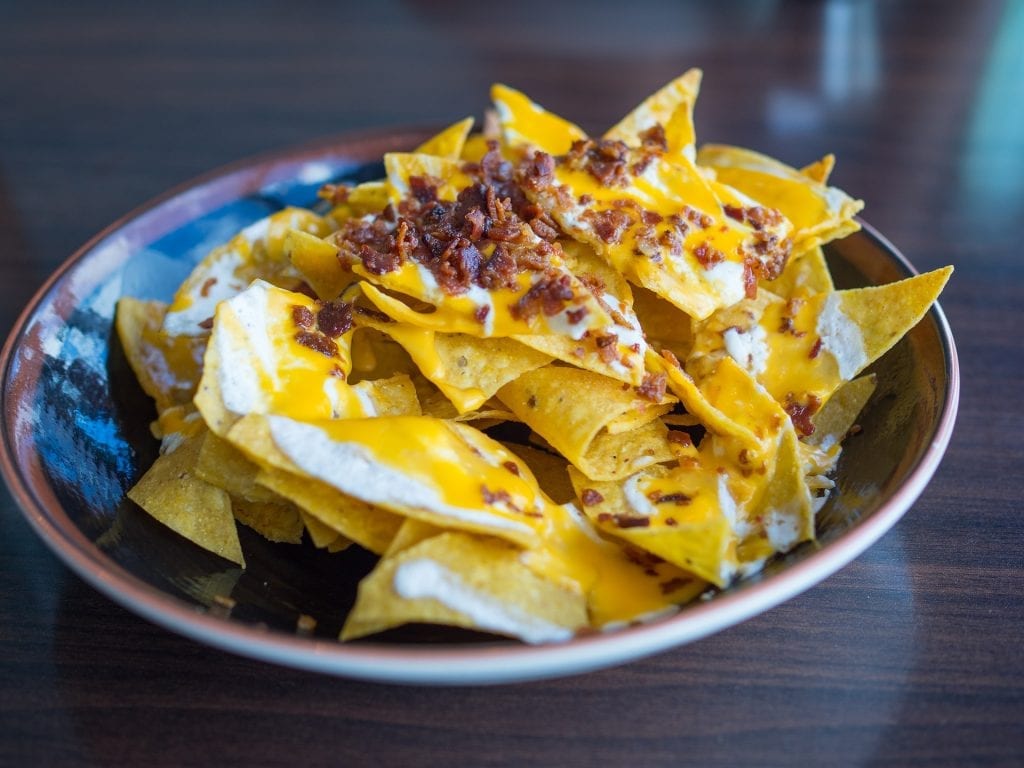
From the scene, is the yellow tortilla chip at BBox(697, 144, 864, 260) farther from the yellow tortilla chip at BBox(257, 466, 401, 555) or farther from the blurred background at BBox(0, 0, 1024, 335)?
the yellow tortilla chip at BBox(257, 466, 401, 555)

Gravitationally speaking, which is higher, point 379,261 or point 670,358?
point 379,261

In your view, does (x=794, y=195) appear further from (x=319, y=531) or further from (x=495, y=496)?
(x=319, y=531)

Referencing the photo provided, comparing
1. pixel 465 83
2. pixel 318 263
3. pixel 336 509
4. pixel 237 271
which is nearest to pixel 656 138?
pixel 318 263

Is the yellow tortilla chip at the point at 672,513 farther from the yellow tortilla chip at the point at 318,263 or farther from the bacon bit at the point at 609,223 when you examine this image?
the yellow tortilla chip at the point at 318,263

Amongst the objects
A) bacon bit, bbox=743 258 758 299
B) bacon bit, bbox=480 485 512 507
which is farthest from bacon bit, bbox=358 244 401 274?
bacon bit, bbox=743 258 758 299

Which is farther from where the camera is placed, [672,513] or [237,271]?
[237,271]
